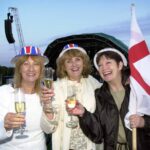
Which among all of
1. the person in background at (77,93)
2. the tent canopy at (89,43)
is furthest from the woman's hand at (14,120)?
the tent canopy at (89,43)

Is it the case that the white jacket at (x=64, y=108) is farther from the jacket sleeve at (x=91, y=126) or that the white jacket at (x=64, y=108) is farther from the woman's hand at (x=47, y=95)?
the woman's hand at (x=47, y=95)

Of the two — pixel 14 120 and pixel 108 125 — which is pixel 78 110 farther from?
pixel 14 120

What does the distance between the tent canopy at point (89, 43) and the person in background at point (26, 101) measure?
4.23ft

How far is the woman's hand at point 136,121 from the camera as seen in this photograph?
386cm

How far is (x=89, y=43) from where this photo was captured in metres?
5.62

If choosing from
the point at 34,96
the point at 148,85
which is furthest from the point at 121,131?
the point at 34,96

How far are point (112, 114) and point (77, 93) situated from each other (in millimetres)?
589

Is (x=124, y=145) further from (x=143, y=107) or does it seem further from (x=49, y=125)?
(x=49, y=125)

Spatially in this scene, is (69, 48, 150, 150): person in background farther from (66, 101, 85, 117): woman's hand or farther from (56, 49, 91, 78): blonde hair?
(56, 49, 91, 78): blonde hair

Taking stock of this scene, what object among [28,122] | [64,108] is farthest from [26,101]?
[64,108]

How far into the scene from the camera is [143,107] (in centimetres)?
415

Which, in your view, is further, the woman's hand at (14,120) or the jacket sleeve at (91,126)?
the jacket sleeve at (91,126)

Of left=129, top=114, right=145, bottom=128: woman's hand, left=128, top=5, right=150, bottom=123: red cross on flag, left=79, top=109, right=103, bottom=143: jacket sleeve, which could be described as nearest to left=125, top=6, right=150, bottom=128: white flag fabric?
left=128, top=5, right=150, bottom=123: red cross on flag

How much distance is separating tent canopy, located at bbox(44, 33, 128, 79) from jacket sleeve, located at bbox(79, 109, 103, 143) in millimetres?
1187
